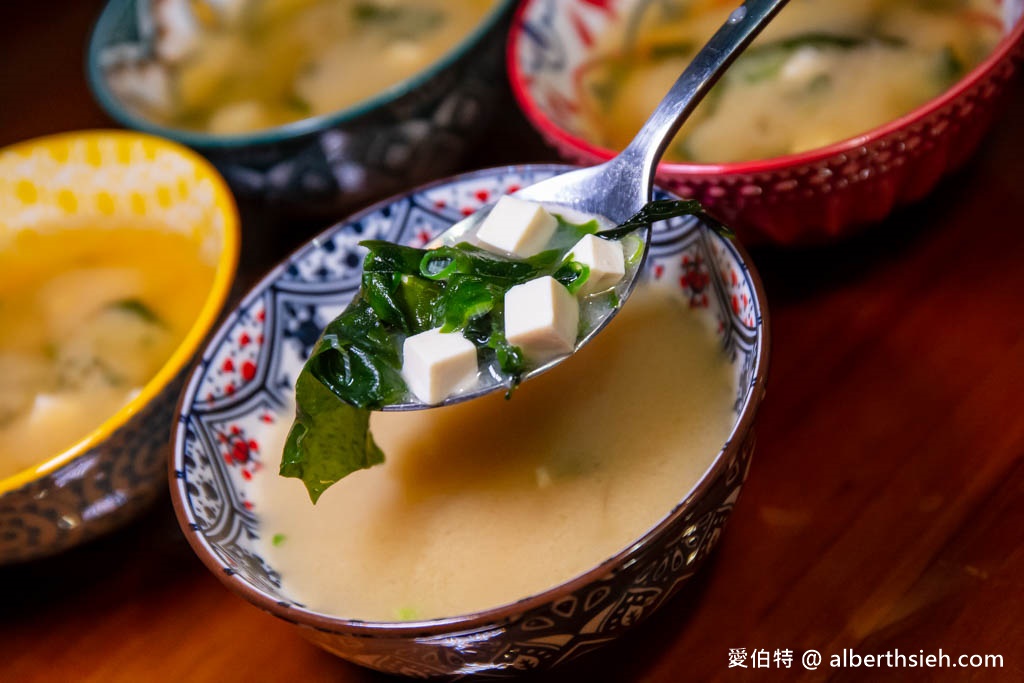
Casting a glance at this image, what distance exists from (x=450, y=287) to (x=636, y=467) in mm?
275

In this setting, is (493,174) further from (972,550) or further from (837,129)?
(972,550)

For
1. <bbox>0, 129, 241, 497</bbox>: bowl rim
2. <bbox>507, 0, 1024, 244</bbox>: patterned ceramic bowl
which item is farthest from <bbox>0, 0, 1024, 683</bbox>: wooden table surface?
<bbox>0, 129, 241, 497</bbox>: bowl rim

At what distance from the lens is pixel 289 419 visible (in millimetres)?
1259

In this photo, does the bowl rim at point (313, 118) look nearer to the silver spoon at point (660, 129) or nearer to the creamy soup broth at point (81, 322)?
the creamy soup broth at point (81, 322)

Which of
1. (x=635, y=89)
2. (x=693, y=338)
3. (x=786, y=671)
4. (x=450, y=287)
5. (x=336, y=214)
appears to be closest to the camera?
(x=786, y=671)

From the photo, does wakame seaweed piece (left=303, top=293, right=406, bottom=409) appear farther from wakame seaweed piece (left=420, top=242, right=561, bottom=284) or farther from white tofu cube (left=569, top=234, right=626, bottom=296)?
white tofu cube (left=569, top=234, right=626, bottom=296)

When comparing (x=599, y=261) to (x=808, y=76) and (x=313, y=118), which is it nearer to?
(x=808, y=76)

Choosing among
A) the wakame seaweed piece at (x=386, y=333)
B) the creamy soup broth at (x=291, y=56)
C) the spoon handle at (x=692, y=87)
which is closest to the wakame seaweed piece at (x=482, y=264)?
the wakame seaweed piece at (x=386, y=333)

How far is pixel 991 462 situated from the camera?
104 centimetres

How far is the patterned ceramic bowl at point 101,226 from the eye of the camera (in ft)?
3.63

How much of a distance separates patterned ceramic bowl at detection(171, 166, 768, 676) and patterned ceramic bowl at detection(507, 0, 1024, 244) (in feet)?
0.18

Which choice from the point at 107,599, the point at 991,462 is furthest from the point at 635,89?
the point at 107,599

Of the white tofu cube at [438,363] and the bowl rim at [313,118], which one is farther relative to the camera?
the bowl rim at [313,118]

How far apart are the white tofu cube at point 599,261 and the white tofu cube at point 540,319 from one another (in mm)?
34
